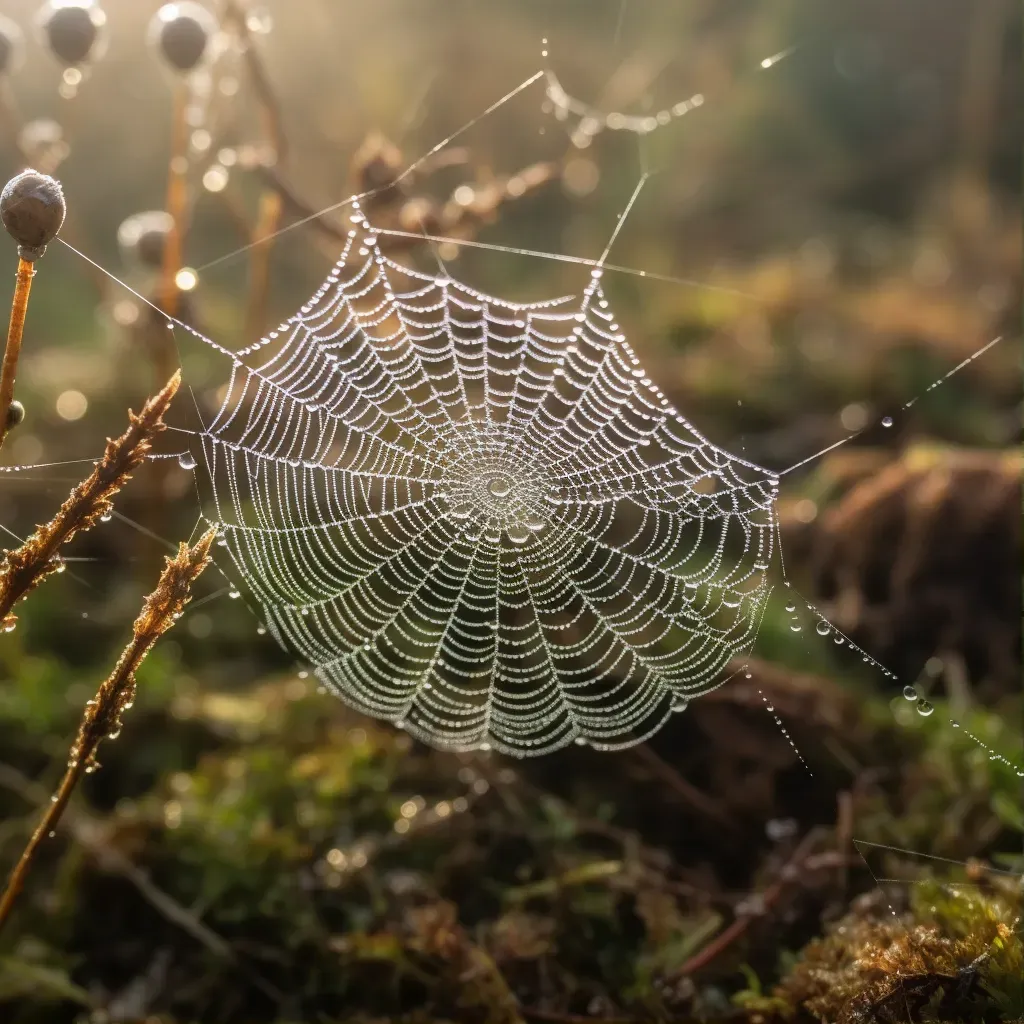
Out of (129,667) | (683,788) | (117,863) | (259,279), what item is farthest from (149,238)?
(683,788)

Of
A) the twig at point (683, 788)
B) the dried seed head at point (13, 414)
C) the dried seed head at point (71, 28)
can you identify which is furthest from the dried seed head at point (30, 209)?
the twig at point (683, 788)

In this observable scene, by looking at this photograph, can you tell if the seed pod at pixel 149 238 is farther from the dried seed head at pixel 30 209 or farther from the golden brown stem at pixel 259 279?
the dried seed head at pixel 30 209

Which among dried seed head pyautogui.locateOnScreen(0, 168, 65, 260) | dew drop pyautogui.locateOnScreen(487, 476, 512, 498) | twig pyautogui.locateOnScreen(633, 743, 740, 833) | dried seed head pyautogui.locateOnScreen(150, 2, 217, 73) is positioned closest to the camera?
dried seed head pyautogui.locateOnScreen(0, 168, 65, 260)

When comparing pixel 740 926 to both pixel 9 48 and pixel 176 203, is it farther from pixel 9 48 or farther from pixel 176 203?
pixel 9 48

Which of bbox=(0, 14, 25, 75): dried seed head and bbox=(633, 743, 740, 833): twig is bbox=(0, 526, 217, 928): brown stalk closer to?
bbox=(633, 743, 740, 833): twig

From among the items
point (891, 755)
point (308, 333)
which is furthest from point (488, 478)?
point (891, 755)

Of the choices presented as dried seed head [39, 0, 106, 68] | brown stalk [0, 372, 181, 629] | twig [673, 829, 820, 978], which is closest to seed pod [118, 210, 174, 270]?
dried seed head [39, 0, 106, 68]
